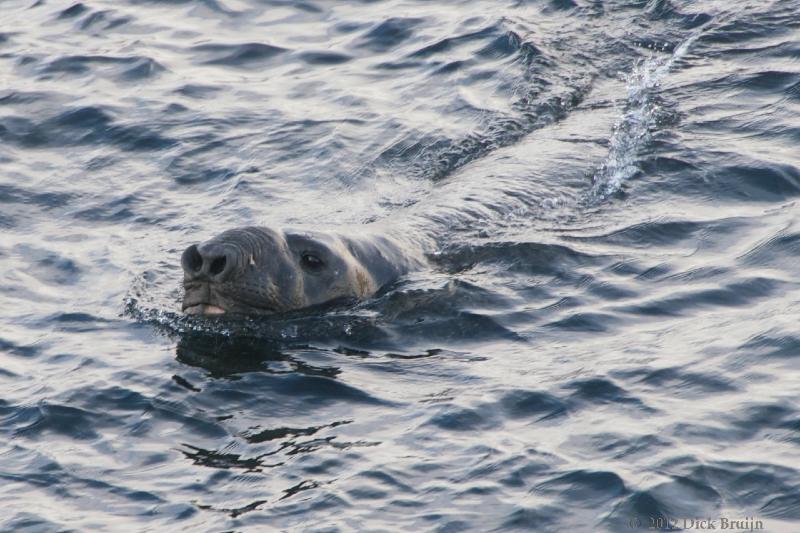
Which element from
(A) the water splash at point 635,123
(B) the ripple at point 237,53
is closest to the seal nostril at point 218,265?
(A) the water splash at point 635,123

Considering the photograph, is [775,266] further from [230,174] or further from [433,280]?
[230,174]

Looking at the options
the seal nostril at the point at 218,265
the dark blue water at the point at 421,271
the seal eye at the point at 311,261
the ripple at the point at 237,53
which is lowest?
the dark blue water at the point at 421,271

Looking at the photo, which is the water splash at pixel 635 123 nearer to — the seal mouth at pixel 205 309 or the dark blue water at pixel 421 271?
the dark blue water at pixel 421 271

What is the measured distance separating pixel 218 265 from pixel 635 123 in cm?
540

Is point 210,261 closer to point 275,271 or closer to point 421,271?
point 275,271

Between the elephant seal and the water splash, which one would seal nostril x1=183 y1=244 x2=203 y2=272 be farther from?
the water splash

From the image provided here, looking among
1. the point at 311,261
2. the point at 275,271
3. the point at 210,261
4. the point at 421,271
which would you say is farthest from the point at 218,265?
the point at 421,271

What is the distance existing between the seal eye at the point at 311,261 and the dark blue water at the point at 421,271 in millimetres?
318

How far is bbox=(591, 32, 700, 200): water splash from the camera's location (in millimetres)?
11883

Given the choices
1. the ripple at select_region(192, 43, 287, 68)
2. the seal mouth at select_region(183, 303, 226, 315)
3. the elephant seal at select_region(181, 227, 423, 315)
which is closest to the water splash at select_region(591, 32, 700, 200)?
the elephant seal at select_region(181, 227, 423, 315)

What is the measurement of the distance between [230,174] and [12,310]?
11.0 feet

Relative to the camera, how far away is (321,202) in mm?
12125

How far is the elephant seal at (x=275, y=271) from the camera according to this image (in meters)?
8.88

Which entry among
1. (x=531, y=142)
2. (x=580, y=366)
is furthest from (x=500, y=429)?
(x=531, y=142)
